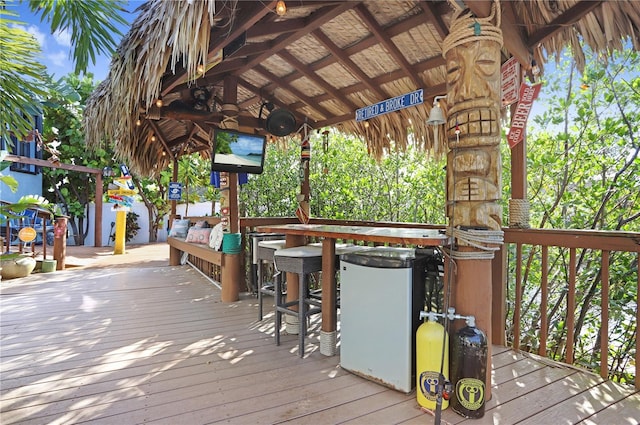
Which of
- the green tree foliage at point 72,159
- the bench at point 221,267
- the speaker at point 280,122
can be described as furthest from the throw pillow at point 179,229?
the green tree foliage at point 72,159

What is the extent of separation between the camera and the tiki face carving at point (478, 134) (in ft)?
6.19

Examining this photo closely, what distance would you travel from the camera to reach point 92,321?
343 cm

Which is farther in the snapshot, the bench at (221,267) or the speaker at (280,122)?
the speaker at (280,122)

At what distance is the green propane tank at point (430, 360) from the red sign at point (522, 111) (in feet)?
5.18

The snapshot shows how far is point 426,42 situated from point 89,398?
3689 mm

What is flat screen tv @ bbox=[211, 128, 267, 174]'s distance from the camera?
4043 millimetres

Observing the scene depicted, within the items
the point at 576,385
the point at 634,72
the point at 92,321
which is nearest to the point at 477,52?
the point at 576,385

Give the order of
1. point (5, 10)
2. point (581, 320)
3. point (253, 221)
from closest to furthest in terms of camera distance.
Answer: point (5, 10), point (581, 320), point (253, 221)

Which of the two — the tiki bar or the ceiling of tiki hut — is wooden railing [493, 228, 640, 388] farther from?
the ceiling of tiki hut

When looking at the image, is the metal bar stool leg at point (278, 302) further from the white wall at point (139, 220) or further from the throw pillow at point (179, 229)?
the white wall at point (139, 220)

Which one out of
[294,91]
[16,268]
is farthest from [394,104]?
[16,268]

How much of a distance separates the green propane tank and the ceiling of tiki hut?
1.39 metres

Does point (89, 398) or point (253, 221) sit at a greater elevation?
point (253, 221)

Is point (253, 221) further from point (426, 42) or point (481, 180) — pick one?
point (481, 180)
